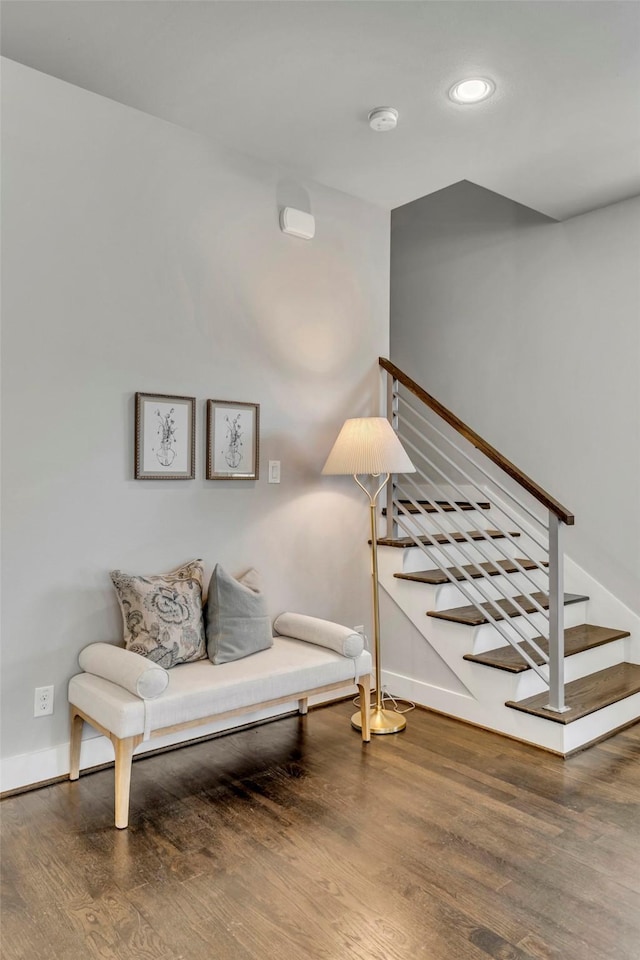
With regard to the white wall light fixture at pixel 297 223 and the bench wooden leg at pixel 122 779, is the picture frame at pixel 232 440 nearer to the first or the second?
the white wall light fixture at pixel 297 223

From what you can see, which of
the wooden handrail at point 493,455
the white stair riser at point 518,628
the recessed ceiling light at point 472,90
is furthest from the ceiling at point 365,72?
the white stair riser at point 518,628

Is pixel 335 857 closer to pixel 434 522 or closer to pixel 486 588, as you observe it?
pixel 486 588

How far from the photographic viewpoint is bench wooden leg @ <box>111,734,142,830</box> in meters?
2.20

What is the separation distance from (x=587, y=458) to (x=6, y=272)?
3234 mm

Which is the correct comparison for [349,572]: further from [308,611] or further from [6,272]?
[6,272]

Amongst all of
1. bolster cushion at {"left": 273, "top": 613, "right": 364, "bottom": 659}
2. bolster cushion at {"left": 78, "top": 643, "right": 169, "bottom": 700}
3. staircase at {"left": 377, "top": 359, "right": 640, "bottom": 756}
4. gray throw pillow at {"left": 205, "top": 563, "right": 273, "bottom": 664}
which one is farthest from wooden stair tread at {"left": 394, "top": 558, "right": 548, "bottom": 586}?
bolster cushion at {"left": 78, "top": 643, "right": 169, "bottom": 700}

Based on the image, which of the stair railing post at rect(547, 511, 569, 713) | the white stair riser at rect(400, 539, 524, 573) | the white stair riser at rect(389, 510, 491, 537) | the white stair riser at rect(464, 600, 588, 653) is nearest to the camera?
the stair railing post at rect(547, 511, 569, 713)

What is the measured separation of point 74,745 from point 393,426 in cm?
233

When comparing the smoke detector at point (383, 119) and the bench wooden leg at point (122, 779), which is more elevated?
the smoke detector at point (383, 119)

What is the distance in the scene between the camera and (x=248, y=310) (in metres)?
3.23

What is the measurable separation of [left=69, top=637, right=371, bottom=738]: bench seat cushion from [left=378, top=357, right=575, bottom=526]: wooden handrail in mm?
1063

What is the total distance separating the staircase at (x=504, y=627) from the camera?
9.53ft

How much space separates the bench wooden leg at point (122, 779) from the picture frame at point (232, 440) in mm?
1241

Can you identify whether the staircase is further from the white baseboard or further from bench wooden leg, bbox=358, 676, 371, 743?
the white baseboard
